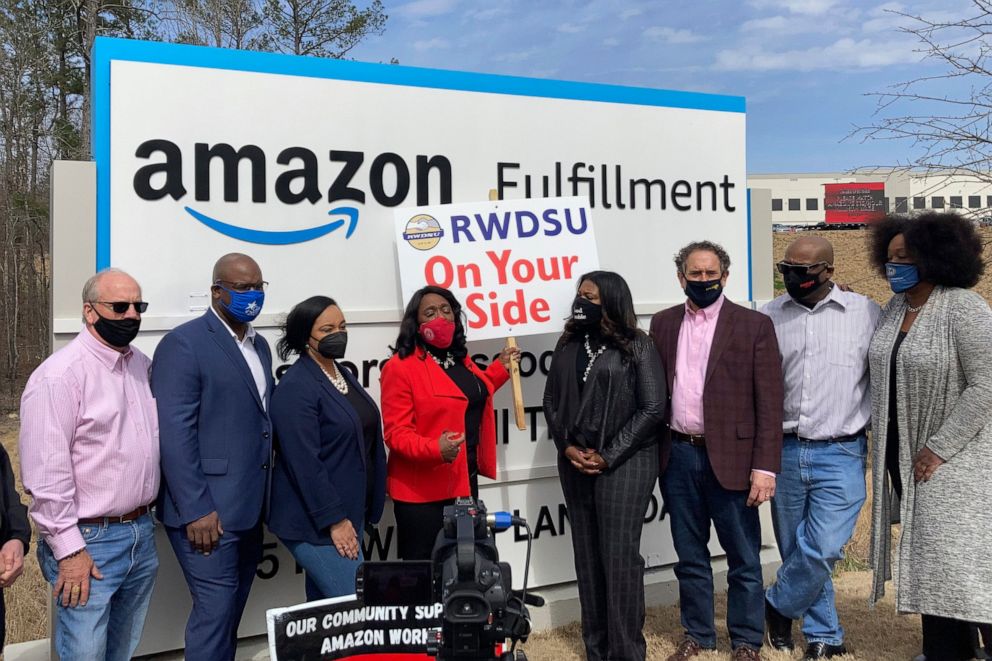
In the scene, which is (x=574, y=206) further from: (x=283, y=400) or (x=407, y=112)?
(x=283, y=400)

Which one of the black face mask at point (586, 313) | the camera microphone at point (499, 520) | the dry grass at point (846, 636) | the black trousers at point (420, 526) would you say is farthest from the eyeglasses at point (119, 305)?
the dry grass at point (846, 636)

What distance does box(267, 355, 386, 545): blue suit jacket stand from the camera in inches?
154

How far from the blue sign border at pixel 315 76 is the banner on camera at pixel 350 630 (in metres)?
2.09

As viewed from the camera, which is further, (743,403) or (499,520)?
(743,403)

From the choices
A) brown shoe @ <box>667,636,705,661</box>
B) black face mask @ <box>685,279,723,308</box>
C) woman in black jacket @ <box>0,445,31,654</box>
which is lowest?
brown shoe @ <box>667,636,705,661</box>

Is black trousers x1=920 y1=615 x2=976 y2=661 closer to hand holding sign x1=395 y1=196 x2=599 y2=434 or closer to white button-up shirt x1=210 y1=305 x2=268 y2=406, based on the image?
hand holding sign x1=395 y1=196 x2=599 y2=434

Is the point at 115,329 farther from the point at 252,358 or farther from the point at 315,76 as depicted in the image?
the point at 315,76

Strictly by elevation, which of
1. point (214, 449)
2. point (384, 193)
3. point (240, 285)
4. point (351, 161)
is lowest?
point (214, 449)

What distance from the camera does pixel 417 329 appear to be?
460 cm

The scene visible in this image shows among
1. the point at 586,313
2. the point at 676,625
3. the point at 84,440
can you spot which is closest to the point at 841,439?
the point at 586,313

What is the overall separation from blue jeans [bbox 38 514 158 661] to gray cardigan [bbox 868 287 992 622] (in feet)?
11.3

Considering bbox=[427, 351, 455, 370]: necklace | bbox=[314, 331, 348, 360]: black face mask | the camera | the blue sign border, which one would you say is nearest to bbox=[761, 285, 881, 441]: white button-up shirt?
bbox=[427, 351, 455, 370]: necklace

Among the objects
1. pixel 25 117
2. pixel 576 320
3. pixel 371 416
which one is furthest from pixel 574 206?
pixel 25 117

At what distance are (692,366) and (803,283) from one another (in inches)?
28.6
